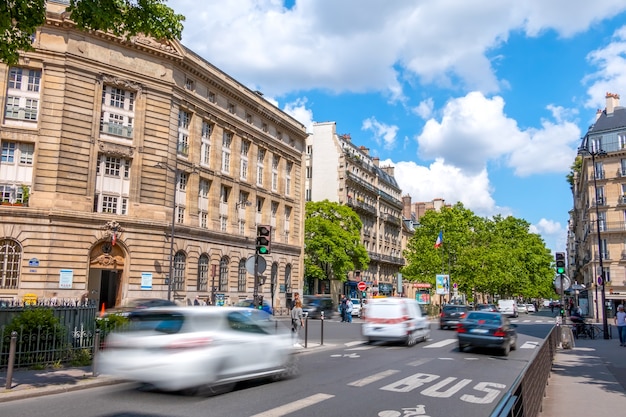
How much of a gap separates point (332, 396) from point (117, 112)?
31.7 m

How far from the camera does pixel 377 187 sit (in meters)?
84.5

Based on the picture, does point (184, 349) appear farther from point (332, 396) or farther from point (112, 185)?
point (112, 185)

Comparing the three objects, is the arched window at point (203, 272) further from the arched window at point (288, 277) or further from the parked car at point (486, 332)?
the parked car at point (486, 332)

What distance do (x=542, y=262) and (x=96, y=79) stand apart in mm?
76381

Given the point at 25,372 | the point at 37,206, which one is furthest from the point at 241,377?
the point at 37,206

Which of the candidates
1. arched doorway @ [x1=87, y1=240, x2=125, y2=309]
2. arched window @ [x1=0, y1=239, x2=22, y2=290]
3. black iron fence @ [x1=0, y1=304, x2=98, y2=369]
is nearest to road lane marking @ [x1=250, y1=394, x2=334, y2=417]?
black iron fence @ [x1=0, y1=304, x2=98, y2=369]

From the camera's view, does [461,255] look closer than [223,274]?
No

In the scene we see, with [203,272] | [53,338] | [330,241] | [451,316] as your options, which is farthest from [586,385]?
Result: [330,241]

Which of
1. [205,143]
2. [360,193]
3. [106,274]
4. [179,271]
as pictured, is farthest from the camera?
[360,193]

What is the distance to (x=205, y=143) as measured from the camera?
43406 millimetres

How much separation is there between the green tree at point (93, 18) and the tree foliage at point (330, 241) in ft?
152

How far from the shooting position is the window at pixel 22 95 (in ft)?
107

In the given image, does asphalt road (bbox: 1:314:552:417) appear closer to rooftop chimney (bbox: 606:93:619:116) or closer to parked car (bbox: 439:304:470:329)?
parked car (bbox: 439:304:470:329)

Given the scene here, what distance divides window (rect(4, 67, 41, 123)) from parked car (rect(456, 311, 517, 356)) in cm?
2888
